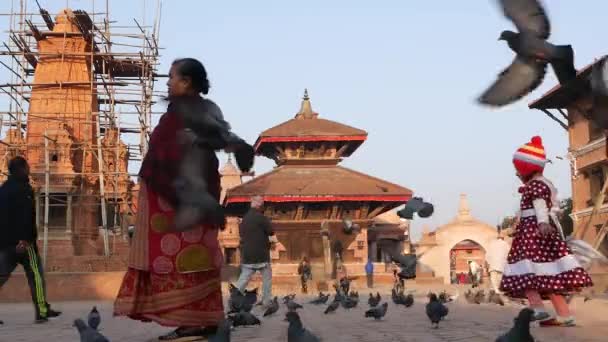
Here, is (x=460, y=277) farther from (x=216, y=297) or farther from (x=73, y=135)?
(x=216, y=297)

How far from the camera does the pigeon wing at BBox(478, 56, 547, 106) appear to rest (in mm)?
3938

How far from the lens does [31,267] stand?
8.06m

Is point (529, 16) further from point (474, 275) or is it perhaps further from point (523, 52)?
point (474, 275)

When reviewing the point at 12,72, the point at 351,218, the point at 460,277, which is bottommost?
the point at 460,277

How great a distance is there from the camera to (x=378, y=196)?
27891 millimetres

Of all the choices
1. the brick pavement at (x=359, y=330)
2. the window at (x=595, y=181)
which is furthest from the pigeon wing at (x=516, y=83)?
the window at (x=595, y=181)

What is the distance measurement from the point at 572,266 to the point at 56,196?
27.5 metres

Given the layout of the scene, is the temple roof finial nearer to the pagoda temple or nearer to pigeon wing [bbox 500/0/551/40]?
the pagoda temple

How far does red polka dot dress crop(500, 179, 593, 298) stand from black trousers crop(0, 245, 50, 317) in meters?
4.81

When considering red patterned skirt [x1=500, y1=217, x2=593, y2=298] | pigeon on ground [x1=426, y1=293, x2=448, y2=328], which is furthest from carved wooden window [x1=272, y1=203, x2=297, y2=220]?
red patterned skirt [x1=500, y1=217, x2=593, y2=298]

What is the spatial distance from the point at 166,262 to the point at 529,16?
2.71 metres

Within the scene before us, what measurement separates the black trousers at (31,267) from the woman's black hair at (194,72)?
379 centimetres

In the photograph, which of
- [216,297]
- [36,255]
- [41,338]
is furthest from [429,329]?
[36,255]

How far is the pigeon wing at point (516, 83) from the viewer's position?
394cm
